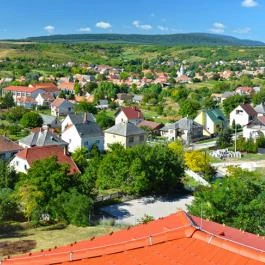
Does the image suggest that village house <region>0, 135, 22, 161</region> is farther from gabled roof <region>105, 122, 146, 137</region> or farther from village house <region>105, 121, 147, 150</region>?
gabled roof <region>105, 122, 146, 137</region>

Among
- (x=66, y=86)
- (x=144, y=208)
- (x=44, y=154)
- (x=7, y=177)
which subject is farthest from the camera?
(x=66, y=86)

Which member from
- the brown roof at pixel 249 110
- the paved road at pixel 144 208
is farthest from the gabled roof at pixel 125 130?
the brown roof at pixel 249 110

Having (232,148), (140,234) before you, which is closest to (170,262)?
(140,234)

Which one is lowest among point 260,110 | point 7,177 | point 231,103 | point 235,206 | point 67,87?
point 67,87

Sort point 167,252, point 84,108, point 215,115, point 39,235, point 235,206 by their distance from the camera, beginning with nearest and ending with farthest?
point 167,252 → point 235,206 → point 39,235 → point 215,115 → point 84,108

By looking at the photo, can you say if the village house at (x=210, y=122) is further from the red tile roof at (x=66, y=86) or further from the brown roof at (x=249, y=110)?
the red tile roof at (x=66, y=86)

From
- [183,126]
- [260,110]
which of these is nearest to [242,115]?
[260,110]

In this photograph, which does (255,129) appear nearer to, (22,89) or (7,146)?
(7,146)
